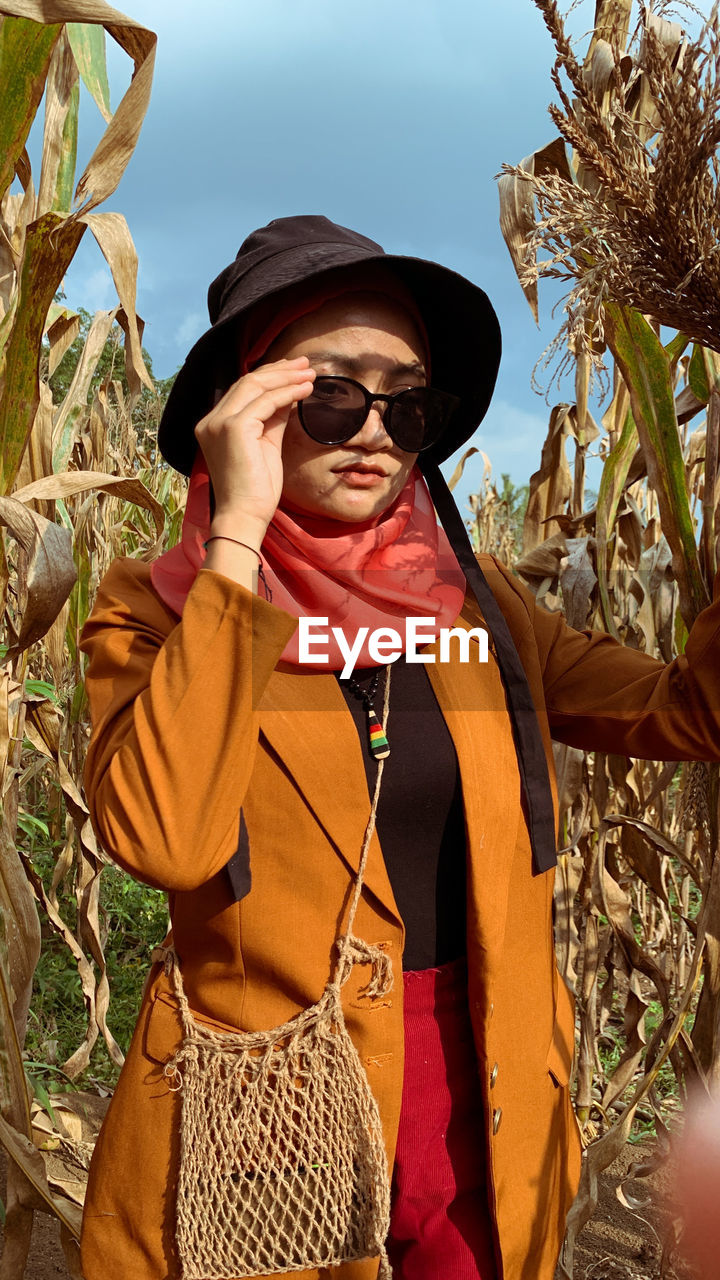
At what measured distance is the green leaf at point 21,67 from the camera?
1.26 meters

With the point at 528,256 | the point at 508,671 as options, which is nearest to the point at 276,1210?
the point at 508,671

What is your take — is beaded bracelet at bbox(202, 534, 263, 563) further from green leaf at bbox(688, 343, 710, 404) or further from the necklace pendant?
green leaf at bbox(688, 343, 710, 404)

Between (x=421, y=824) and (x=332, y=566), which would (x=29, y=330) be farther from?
(x=421, y=824)

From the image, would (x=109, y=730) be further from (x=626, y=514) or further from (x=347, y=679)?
(x=626, y=514)

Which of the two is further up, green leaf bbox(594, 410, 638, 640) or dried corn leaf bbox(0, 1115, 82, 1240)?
green leaf bbox(594, 410, 638, 640)

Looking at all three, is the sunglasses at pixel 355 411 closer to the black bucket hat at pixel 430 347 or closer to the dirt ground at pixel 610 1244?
the black bucket hat at pixel 430 347

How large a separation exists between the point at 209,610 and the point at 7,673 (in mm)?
545

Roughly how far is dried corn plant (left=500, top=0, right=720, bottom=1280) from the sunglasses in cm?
20

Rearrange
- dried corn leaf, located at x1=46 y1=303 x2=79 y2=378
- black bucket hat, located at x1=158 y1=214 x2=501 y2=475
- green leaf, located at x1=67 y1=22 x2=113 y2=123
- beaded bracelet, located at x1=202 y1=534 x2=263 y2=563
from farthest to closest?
1. dried corn leaf, located at x1=46 y1=303 x2=79 y2=378
2. green leaf, located at x1=67 y1=22 x2=113 y2=123
3. black bucket hat, located at x1=158 y1=214 x2=501 y2=475
4. beaded bracelet, located at x1=202 y1=534 x2=263 y2=563

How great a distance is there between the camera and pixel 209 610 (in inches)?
42.6

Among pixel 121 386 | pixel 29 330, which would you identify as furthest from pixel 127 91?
pixel 121 386

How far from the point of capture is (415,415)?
1.25 meters

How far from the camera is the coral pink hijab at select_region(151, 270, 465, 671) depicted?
4.13 ft

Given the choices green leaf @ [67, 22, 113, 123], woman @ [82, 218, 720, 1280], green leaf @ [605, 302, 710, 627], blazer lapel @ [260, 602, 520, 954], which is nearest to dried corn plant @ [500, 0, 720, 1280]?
green leaf @ [605, 302, 710, 627]
